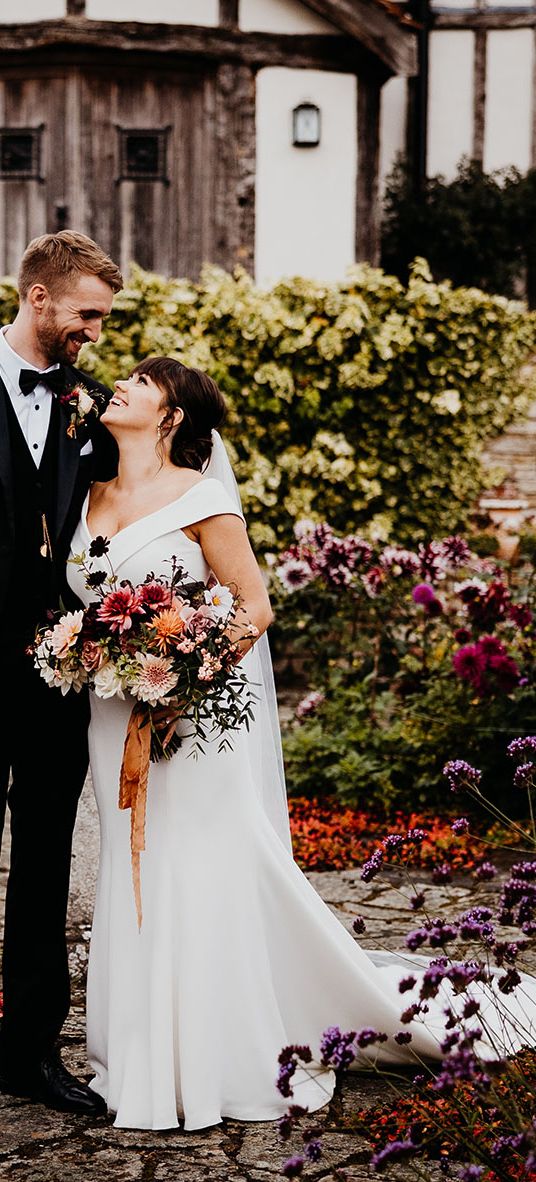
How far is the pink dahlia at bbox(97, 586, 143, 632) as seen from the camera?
3.01 meters

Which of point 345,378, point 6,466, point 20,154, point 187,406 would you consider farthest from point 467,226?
point 6,466

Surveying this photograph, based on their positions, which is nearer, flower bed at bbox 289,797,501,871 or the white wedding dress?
the white wedding dress

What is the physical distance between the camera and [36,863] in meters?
3.35

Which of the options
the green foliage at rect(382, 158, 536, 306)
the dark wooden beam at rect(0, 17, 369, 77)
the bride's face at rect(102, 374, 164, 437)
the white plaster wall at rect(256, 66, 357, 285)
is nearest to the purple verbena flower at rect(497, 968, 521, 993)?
the bride's face at rect(102, 374, 164, 437)

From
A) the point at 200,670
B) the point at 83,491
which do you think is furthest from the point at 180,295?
the point at 200,670

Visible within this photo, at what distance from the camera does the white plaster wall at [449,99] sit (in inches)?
464

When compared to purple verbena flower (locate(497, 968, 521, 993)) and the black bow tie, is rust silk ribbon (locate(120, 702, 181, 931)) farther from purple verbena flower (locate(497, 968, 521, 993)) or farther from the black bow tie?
purple verbena flower (locate(497, 968, 521, 993))

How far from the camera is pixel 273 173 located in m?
10.1

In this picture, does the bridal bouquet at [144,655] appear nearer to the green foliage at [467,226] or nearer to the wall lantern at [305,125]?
the wall lantern at [305,125]

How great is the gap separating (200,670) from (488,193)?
9.27 meters

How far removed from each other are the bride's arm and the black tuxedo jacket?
0.32m

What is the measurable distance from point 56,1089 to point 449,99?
10478 mm

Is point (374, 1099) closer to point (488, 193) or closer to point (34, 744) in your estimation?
point (34, 744)

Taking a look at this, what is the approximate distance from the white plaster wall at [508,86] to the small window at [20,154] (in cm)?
419
